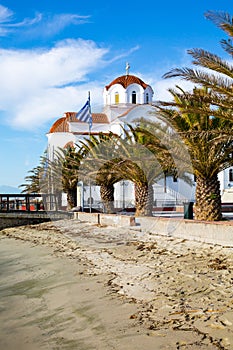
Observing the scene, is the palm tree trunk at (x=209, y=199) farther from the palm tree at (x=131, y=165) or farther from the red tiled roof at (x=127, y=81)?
the red tiled roof at (x=127, y=81)

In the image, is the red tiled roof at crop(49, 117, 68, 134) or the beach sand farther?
the red tiled roof at crop(49, 117, 68, 134)

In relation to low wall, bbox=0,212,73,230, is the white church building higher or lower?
higher

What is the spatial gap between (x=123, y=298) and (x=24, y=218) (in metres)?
21.4

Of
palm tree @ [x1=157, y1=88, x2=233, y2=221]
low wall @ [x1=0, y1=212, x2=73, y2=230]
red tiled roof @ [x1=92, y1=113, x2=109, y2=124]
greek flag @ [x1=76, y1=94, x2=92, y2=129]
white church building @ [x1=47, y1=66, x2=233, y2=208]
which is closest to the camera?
palm tree @ [x1=157, y1=88, x2=233, y2=221]

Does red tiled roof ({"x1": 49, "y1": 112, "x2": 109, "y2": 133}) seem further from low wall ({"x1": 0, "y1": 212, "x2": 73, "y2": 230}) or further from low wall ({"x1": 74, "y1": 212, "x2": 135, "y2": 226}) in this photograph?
low wall ({"x1": 74, "y1": 212, "x2": 135, "y2": 226})

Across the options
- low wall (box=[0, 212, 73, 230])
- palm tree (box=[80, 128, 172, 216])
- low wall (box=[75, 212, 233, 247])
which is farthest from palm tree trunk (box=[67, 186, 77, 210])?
low wall (box=[75, 212, 233, 247])

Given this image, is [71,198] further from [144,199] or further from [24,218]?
[144,199]

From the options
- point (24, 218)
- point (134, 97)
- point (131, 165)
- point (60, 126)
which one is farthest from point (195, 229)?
point (60, 126)

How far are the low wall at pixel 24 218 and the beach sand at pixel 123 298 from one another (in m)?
12.4

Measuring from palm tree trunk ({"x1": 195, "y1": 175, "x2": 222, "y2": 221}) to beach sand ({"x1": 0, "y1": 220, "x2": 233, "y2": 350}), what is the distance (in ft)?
6.17

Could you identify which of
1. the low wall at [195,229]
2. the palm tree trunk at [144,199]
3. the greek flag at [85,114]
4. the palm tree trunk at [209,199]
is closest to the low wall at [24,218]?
the greek flag at [85,114]

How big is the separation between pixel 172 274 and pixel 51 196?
2302 centimetres

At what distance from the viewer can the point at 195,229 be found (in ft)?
43.2

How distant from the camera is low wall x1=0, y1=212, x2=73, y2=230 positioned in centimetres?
2702
